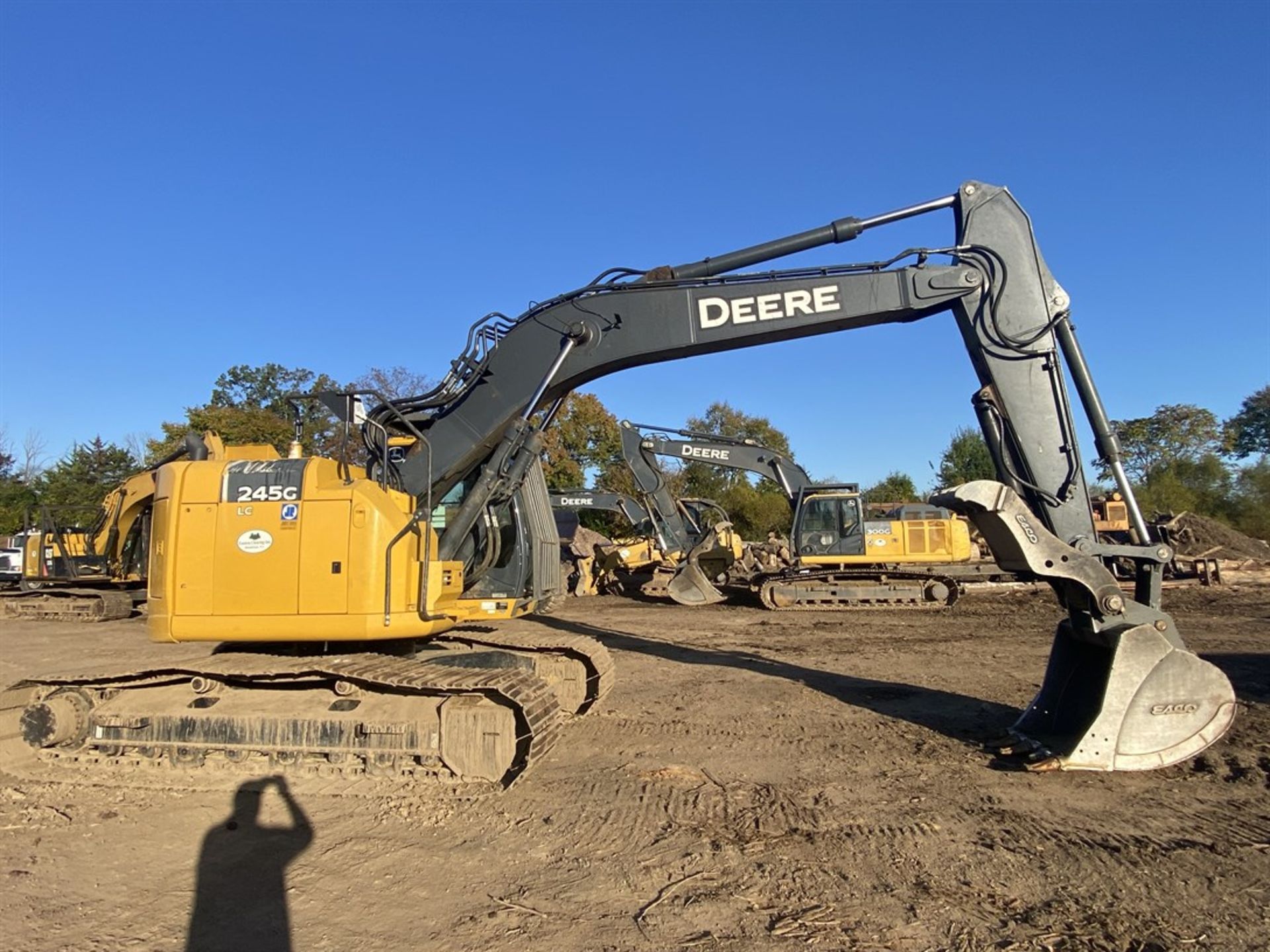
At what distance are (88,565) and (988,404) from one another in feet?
61.9

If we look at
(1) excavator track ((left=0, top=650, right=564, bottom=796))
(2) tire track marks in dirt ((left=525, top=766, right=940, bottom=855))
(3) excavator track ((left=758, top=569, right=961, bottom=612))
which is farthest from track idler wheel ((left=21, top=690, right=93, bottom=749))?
(3) excavator track ((left=758, top=569, right=961, bottom=612))

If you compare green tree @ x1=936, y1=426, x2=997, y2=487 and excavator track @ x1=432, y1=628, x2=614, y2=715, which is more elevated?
green tree @ x1=936, y1=426, x2=997, y2=487

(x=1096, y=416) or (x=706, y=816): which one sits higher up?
(x=1096, y=416)

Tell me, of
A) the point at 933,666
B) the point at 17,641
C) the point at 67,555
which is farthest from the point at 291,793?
the point at 67,555

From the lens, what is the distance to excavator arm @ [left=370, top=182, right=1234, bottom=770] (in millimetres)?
5934

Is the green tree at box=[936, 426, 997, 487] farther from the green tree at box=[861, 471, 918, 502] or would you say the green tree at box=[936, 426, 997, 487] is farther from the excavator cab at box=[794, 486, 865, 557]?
the excavator cab at box=[794, 486, 865, 557]

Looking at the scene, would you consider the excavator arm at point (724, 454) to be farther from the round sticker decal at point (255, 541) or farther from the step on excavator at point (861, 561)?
the round sticker decal at point (255, 541)

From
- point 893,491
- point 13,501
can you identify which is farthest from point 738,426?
point 13,501

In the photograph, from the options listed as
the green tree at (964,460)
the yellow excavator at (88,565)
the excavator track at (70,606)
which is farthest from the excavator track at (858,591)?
the green tree at (964,460)

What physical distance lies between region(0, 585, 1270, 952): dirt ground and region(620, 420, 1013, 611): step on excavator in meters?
11.2

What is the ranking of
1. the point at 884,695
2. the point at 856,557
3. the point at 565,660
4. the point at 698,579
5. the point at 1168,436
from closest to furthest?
the point at 565,660
the point at 884,695
the point at 856,557
the point at 698,579
the point at 1168,436

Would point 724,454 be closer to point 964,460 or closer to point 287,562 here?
point 287,562

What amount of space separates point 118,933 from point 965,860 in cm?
429

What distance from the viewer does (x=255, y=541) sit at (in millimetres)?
6293
